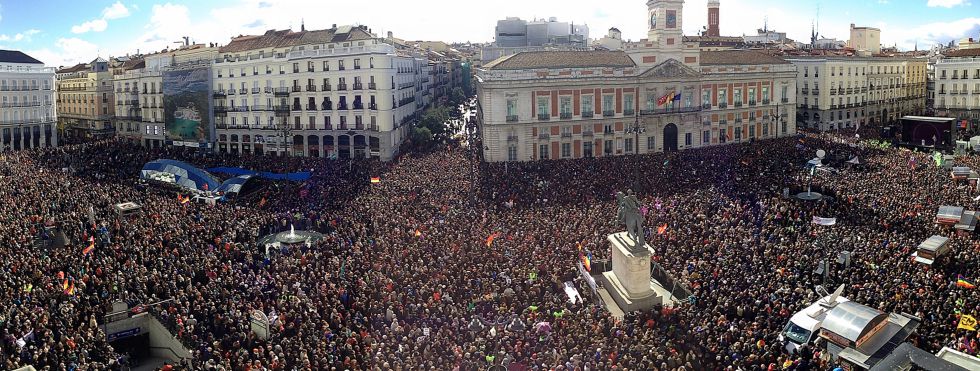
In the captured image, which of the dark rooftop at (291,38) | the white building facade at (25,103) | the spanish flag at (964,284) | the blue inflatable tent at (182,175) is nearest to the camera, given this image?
the spanish flag at (964,284)

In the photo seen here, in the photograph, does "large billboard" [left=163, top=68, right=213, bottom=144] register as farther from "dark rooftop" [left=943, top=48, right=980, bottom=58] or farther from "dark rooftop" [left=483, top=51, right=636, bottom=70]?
"dark rooftop" [left=943, top=48, right=980, bottom=58]

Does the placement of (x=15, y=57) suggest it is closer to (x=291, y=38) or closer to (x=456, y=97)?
(x=291, y=38)

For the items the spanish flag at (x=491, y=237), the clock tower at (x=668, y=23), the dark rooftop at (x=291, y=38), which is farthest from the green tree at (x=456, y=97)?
the spanish flag at (x=491, y=237)

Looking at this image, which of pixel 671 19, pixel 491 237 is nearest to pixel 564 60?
pixel 671 19


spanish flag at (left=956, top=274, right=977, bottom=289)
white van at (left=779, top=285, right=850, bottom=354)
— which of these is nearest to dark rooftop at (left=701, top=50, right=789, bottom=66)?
spanish flag at (left=956, top=274, right=977, bottom=289)

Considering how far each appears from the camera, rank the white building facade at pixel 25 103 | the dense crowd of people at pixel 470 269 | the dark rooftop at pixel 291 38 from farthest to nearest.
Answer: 1. the white building facade at pixel 25 103
2. the dark rooftop at pixel 291 38
3. the dense crowd of people at pixel 470 269

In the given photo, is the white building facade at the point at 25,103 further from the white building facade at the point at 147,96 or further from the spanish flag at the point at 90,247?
the spanish flag at the point at 90,247
